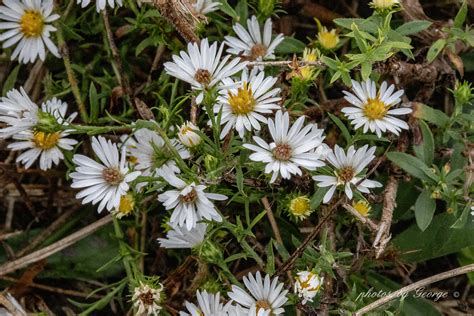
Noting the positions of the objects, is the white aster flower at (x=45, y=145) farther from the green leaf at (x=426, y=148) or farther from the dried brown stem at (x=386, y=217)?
the green leaf at (x=426, y=148)

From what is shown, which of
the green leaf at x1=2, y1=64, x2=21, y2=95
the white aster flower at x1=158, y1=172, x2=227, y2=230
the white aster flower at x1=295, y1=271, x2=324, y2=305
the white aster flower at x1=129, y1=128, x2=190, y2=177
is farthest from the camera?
the green leaf at x1=2, y1=64, x2=21, y2=95

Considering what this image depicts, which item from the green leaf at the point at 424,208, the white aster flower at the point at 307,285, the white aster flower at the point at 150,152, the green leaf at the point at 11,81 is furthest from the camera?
the green leaf at the point at 11,81

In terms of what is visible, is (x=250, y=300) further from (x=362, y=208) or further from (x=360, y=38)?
(x=360, y=38)

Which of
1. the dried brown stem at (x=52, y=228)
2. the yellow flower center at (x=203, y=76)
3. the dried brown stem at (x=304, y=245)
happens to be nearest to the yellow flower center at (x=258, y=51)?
the yellow flower center at (x=203, y=76)

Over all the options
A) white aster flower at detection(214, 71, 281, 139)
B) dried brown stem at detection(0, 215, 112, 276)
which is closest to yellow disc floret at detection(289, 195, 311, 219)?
white aster flower at detection(214, 71, 281, 139)

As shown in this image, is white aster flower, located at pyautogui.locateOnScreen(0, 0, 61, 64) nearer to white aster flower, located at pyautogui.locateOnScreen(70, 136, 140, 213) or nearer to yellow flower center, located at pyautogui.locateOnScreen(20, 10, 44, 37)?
yellow flower center, located at pyautogui.locateOnScreen(20, 10, 44, 37)
